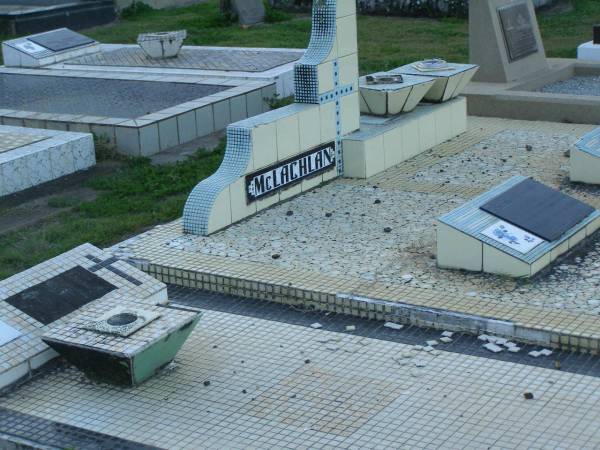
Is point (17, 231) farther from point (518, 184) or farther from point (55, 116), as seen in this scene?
point (518, 184)

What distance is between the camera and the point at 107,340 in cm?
741

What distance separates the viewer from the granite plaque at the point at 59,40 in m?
19.2

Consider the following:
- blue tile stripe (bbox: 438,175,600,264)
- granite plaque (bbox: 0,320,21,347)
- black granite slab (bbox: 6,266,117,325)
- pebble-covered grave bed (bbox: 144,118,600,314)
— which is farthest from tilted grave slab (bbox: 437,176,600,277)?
granite plaque (bbox: 0,320,21,347)

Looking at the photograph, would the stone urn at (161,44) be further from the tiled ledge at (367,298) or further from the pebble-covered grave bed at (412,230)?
the tiled ledge at (367,298)

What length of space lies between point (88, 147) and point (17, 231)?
2438 millimetres

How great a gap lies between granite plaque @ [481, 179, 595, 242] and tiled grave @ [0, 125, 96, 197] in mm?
5493

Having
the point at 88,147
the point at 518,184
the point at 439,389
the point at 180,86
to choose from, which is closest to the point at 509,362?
the point at 439,389

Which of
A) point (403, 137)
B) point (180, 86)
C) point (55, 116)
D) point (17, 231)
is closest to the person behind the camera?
point (17, 231)

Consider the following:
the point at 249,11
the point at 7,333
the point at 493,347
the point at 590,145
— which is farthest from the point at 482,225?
the point at 249,11

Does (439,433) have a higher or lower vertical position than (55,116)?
lower

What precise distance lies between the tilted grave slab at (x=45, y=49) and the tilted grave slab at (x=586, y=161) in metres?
10.7

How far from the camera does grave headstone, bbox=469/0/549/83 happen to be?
50.3ft

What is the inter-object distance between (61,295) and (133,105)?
717 centimetres

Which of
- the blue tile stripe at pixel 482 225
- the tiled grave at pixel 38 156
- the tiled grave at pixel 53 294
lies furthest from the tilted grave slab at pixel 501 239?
the tiled grave at pixel 38 156
